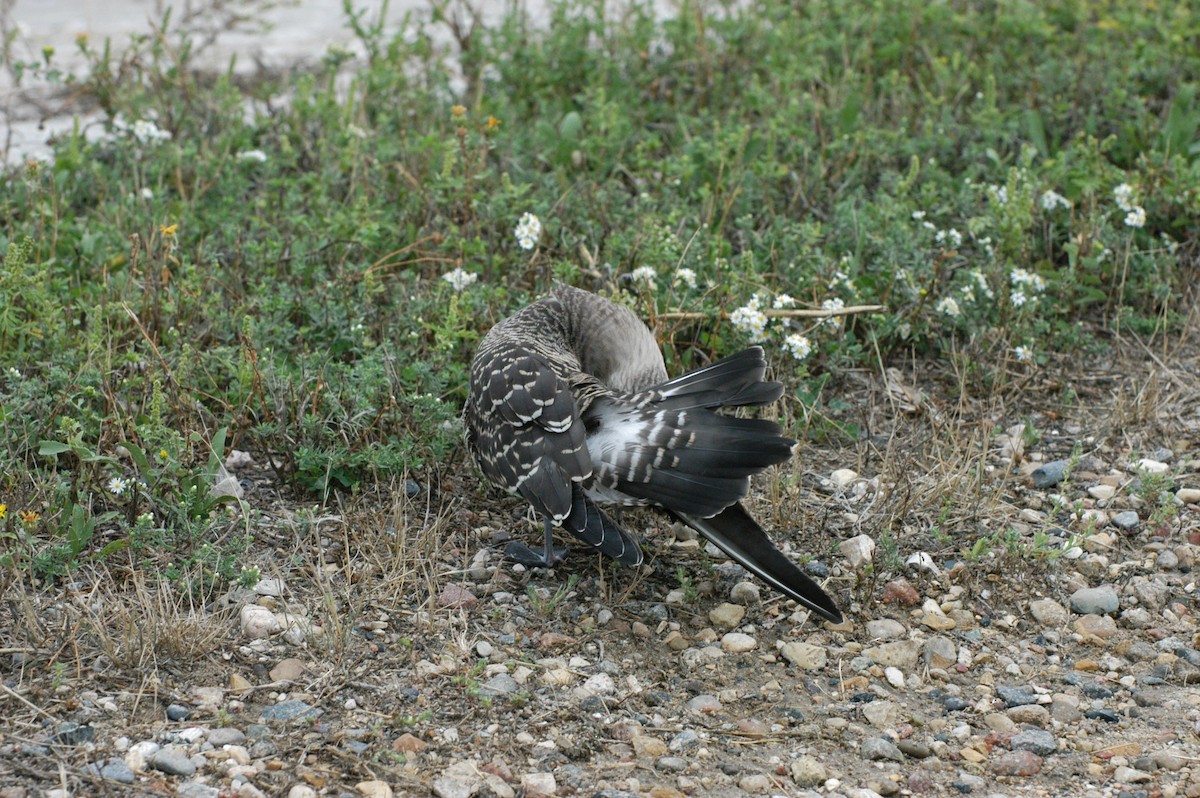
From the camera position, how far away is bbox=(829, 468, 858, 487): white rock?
5305 millimetres

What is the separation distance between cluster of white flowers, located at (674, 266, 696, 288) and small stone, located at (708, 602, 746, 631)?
1827 millimetres

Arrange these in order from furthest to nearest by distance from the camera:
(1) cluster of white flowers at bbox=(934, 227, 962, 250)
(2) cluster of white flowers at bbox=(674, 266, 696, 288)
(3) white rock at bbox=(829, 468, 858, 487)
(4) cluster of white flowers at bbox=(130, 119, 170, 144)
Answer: (4) cluster of white flowers at bbox=(130, 119, 170, 144) → (1) cluster of white flowers at bbox=(934, 227, 962, 250) → (2) cluster of white flowers at bbox=(674, 266, 696, 288) → (3) white rock at bbox=(829, 468, 858, 487)

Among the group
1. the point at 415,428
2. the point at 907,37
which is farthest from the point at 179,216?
the point at 907,37

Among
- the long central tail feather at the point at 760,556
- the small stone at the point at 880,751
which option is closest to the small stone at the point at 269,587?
the long central tail feather at the point at 760,556

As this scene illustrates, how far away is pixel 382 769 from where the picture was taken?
3580 mm

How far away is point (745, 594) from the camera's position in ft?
15.3

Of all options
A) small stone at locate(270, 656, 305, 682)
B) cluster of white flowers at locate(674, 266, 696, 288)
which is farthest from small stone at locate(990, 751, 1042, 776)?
cluster of white flowers at locate(674, 266, 696, 288)

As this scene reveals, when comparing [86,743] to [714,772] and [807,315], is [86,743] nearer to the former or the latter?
[714,772]

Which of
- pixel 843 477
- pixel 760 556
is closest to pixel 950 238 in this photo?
pixel 843 477

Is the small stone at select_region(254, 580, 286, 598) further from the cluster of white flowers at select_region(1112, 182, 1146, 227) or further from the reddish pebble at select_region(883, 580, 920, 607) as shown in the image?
the cluster of white flowers at select_region(1112, 182, 1146, 227)

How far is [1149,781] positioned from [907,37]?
6.11 m

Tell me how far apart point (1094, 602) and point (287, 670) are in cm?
277

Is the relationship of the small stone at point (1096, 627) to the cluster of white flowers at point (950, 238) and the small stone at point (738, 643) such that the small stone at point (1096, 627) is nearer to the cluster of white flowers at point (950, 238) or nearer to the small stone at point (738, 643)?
the small stone at point (738, 643)

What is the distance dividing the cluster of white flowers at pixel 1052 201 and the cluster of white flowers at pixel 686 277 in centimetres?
196
